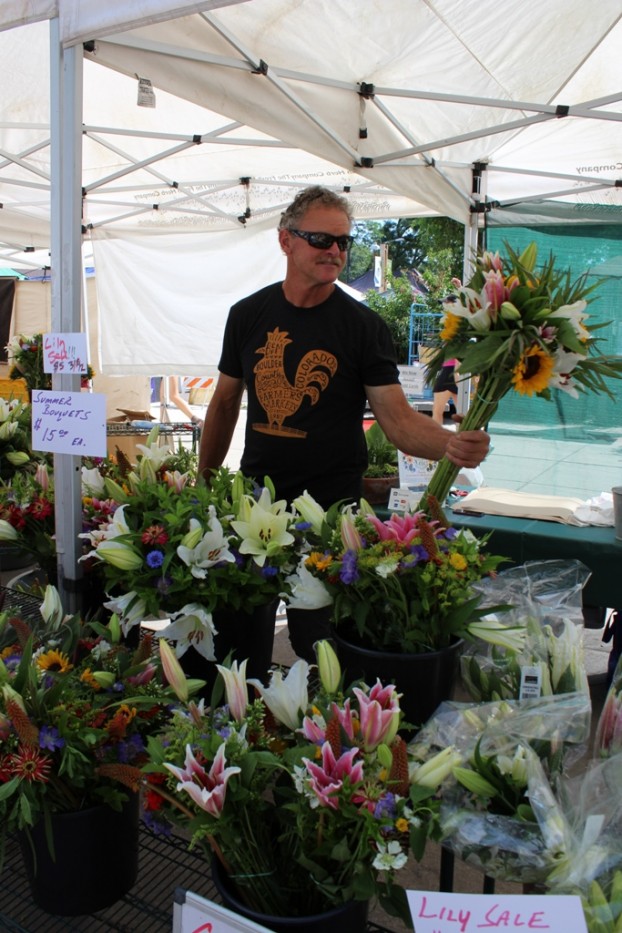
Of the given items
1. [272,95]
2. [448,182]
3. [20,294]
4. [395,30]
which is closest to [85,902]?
[272,95]

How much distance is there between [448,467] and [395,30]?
2166mm

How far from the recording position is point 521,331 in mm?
1138

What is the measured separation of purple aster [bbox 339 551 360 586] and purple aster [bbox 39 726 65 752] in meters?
0.46

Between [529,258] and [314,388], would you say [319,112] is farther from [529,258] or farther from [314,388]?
[529,258]

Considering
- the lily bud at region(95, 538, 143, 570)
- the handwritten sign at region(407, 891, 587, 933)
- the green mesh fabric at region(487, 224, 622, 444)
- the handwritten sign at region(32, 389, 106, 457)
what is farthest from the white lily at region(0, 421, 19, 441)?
the green mesh fabric at region(487, 224, 622, 444)

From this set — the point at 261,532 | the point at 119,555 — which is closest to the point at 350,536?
the point at 261,532

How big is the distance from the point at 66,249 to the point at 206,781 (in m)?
1.18

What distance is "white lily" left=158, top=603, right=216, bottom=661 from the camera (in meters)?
1.21

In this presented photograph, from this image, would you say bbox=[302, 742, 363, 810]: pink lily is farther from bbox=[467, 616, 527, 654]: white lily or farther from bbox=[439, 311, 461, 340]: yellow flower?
bbox=[439, 311, 461, 340]: yellow flower

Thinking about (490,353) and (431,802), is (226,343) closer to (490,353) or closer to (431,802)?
(490,353)

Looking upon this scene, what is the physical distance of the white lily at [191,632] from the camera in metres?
1.21

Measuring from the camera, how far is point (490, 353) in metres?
1.16

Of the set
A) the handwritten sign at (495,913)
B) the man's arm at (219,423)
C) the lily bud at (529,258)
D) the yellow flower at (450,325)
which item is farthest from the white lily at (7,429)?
the handwritten sign at (495,913)

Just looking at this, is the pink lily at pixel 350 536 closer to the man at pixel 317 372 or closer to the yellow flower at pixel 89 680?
the yellow flower at pixel 89 680
